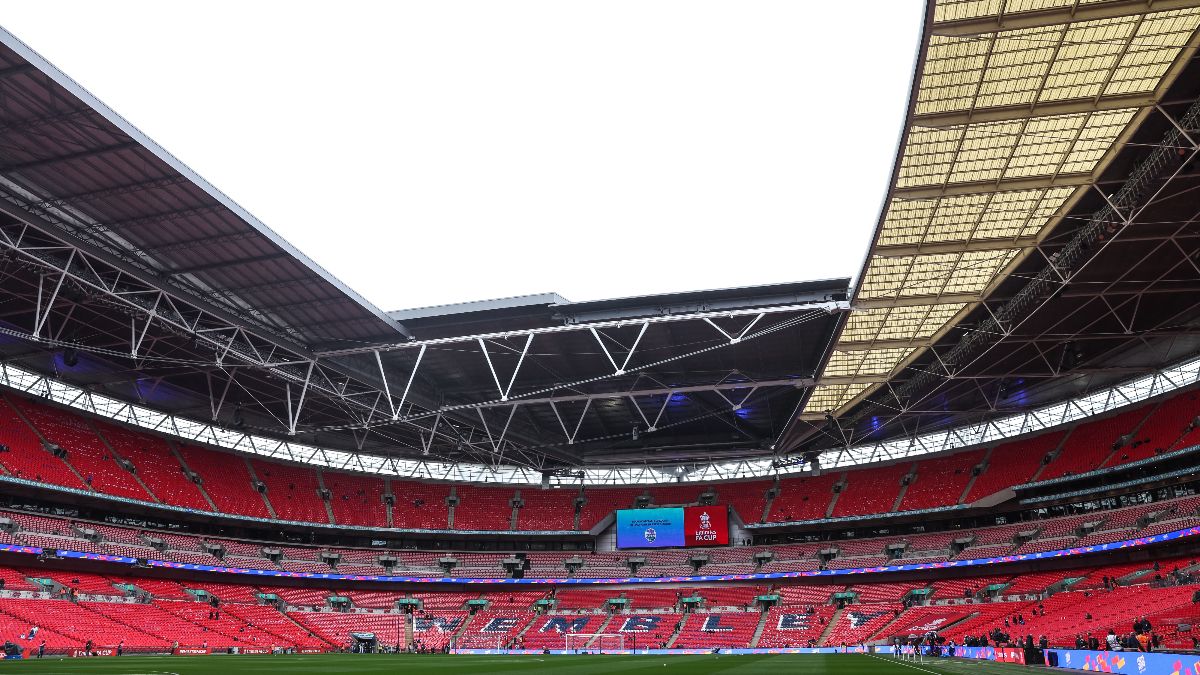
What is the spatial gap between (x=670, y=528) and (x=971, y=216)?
1677 inches

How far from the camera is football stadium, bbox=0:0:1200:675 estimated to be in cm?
2409

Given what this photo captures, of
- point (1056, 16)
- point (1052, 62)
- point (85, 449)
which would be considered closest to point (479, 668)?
point (1052, 62)

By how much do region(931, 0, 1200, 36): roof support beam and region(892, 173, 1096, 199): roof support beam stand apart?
6.73 metres

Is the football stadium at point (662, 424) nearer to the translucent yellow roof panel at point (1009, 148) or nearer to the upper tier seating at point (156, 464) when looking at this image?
the translucent yellow roof panel at point (1009, 148)

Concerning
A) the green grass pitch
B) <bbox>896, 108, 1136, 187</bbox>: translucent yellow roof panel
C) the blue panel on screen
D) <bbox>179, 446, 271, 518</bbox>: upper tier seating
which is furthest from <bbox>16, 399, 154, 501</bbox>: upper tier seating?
<bbox>896, 108, 1136, 187</bbox>: translucent yellow roof panel

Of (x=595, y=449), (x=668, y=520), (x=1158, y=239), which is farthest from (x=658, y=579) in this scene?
(x=1158, y=239)

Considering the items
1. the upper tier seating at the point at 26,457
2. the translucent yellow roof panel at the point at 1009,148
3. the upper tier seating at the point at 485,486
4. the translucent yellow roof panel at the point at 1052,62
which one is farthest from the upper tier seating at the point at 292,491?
the translucent yellow roof panel at the point at 1052,62

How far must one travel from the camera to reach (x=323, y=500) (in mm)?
62312

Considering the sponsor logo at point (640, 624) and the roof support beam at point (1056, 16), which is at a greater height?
the roof support beam at point (1056, 16)

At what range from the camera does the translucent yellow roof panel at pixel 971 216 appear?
25.9m

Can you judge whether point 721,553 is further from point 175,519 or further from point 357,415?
point 175,519

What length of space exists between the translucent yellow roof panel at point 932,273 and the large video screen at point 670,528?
36.3 m

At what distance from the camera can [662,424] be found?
58375mm

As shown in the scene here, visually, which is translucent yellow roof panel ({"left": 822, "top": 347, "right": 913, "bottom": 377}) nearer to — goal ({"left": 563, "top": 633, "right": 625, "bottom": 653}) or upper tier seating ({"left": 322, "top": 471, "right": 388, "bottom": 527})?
goal ({"left": 563, "top": 633, "right": 625, "bottom": 653})
